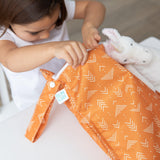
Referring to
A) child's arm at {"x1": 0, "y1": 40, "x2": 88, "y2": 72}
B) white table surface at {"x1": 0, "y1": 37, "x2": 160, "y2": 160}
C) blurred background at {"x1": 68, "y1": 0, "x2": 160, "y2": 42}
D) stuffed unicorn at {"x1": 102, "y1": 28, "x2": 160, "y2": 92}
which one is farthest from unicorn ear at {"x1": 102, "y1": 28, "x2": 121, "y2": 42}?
blurred background at {"x1": 68, "y1": 0, "x2": 160, "y2": 42}

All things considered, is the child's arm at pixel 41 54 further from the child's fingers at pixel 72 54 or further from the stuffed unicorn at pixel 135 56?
the stuffed unicorn at pixel 135 56

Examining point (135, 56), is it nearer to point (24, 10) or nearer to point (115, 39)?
point (115, 39)

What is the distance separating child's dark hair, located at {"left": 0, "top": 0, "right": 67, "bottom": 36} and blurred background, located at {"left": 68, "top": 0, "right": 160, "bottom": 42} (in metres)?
1.06

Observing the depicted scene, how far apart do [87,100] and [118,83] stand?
8 cm

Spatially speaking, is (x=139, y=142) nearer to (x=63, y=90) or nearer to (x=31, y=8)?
(x=63, y=90)

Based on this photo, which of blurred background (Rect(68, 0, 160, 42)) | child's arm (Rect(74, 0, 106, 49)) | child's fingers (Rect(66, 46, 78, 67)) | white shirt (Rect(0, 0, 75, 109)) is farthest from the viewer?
blurred background (Rect(68, 0, 160, 42))

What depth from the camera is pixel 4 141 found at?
1.86ft

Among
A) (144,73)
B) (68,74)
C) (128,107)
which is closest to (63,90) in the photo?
(68,74)

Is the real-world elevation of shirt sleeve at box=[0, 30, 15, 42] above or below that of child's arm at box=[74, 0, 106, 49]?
above

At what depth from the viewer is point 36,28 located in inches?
23.1

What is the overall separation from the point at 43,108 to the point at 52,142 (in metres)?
0.09

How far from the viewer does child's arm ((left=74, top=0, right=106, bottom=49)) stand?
570mm

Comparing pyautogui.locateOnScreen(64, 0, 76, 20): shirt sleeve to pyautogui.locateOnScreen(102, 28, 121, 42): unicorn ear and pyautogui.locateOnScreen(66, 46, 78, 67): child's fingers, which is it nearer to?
pyautogui.locateOnScreen(102, 28, 121, 42): unicorn ear

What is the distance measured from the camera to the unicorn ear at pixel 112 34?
575 millimetres
